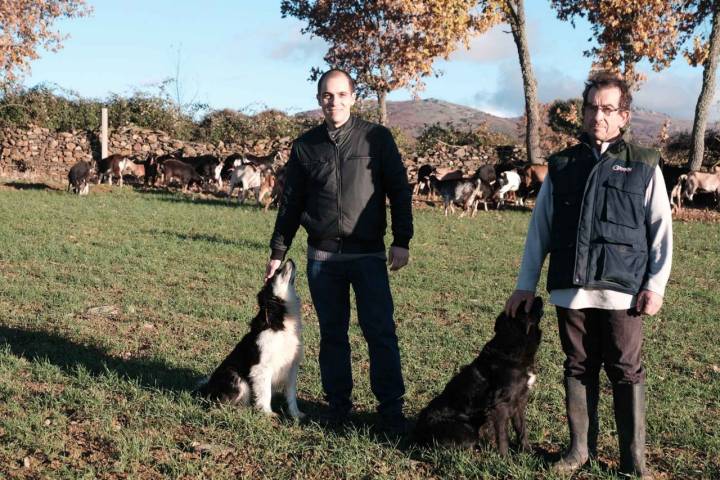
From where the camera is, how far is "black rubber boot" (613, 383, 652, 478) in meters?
3.67

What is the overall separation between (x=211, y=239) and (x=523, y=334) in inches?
403

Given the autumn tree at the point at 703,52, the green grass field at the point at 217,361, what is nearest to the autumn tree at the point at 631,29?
the autumn tree at the point at 703,52

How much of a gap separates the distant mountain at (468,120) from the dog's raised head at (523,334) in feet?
70.0

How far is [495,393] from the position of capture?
12.7 ft

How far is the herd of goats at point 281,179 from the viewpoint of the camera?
20578 mm

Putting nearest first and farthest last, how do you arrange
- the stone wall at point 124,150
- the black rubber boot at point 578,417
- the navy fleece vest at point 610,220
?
the navy fleece vest at point 610,220 < the black rubber boot at point 578,417 < the stone wall at point 124,150

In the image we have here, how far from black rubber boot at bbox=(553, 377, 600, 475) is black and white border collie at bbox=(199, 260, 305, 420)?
1723 millimetres

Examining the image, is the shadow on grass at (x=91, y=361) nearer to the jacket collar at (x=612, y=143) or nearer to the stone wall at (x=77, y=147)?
the jacket collar at (x=612, y=143)

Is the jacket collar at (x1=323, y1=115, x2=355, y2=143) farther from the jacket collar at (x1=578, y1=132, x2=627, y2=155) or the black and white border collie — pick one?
the jacket collar at (x1=578, y1=132, x2=627, y2=155)

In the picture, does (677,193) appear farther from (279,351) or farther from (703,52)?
(279,351)

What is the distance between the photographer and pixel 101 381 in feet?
17.0

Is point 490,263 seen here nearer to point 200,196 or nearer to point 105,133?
point 200,196

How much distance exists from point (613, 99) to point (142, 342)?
4706 millimetres

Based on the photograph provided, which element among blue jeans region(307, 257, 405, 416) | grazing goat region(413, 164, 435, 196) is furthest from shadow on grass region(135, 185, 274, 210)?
blue jeans region(307, 257, 405, 416)
